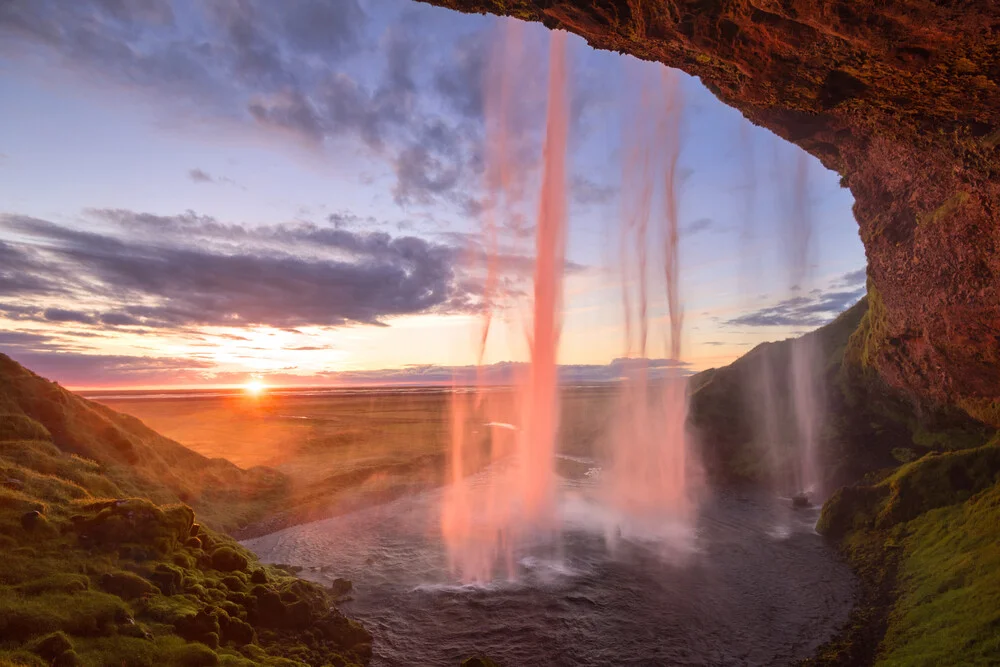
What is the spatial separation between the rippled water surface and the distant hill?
6600 millimetres

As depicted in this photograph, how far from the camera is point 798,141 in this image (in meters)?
32.6

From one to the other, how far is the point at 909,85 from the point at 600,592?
23.9 m

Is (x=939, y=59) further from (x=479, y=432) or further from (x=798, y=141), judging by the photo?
(x=479, y=432)

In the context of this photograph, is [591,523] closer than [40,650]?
No

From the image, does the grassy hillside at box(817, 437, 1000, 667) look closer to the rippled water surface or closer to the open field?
the rippled water surface

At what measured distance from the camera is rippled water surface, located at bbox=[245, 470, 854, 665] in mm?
19766

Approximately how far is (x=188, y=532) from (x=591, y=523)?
85.0 feet

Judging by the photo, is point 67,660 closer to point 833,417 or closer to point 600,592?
point 600,592

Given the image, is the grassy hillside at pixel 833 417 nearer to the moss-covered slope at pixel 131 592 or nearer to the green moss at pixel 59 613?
the moss-covered slope at pixel 131 592

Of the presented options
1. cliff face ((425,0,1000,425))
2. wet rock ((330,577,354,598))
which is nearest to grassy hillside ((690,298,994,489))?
cliff face ((425,0,1000,425))

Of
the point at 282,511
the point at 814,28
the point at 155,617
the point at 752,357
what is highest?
the point at 814,28

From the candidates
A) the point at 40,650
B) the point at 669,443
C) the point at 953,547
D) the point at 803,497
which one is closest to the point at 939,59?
the point at 953,547

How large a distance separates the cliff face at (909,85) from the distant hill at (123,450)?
101 feet

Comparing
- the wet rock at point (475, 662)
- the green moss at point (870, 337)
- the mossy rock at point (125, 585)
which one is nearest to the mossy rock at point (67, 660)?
the mossy rock at point (125, 585)
